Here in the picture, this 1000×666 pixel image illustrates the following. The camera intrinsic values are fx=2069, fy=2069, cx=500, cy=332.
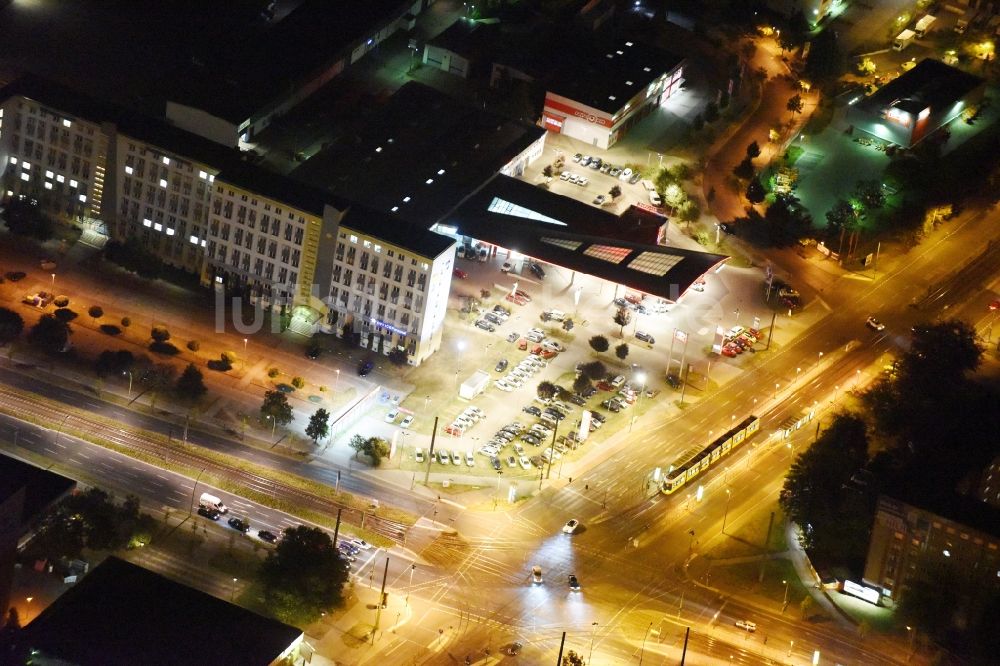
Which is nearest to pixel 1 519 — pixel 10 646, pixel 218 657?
pixel 10 646

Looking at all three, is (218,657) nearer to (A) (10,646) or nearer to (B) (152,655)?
(B) (152,655)

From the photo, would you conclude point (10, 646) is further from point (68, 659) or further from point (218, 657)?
point (218, 657)

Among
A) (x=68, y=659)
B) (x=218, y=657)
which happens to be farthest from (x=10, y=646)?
(x=218, y=657)

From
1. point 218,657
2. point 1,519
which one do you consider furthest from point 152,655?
point 1,519

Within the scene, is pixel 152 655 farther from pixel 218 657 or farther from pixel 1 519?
pixel 1 519

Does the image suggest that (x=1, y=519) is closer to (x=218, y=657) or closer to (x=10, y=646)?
(x=10, y=646)
